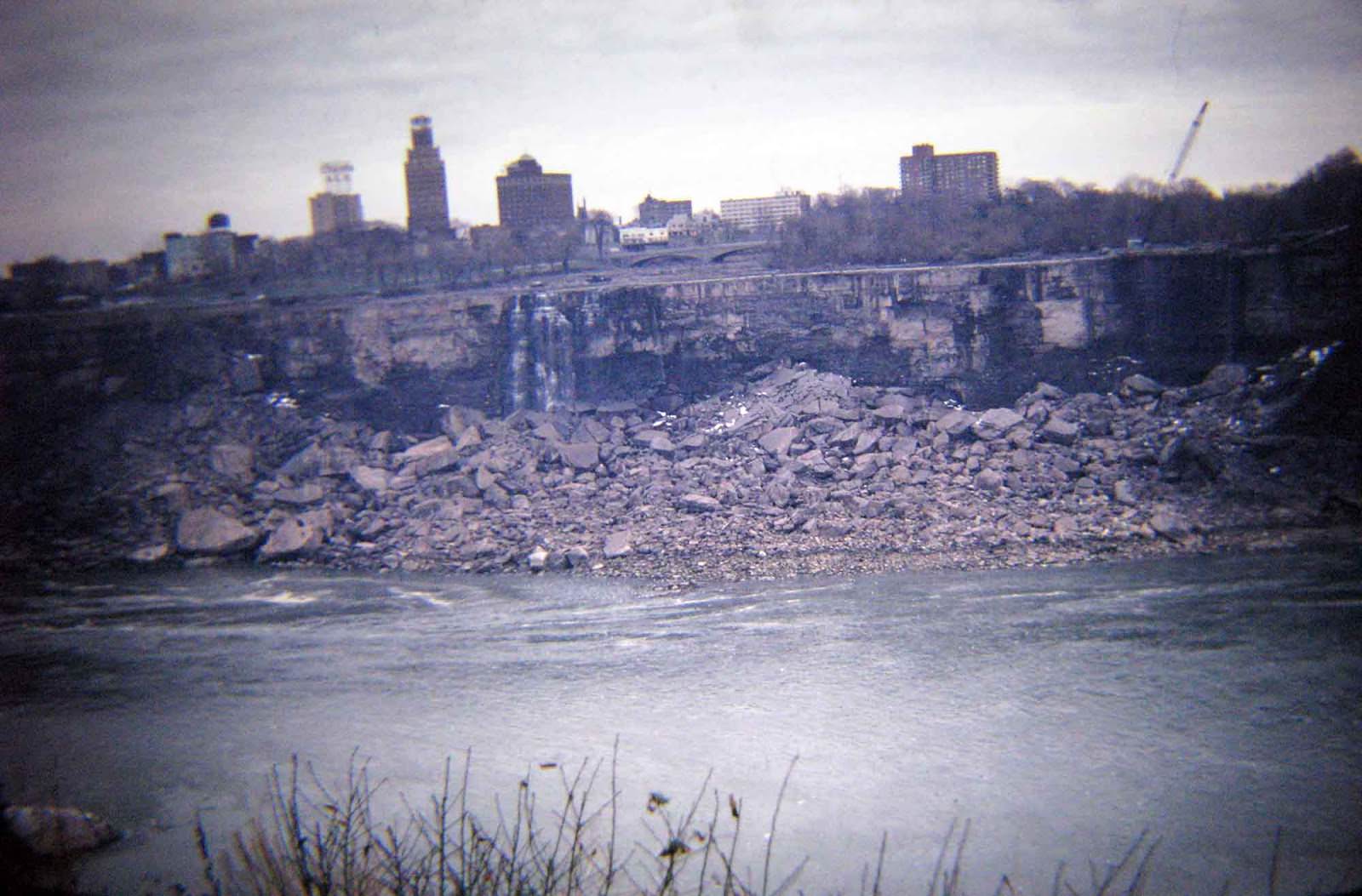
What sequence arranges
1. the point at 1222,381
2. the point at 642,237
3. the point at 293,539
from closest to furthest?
the point at 293,539 < the point at 1222,381 < the point at 642,237

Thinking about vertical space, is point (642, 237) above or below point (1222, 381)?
above

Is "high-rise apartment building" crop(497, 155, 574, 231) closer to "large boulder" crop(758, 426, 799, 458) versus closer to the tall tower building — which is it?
the tall tower building

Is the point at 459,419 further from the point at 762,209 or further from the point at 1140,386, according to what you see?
the point at 762,209

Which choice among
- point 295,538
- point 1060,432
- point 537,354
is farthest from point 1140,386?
point 295,538

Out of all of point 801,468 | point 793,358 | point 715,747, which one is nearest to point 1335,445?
point 801,468

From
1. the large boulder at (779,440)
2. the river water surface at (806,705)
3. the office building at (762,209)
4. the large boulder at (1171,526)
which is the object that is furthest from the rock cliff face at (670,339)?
the office building at (762,209)

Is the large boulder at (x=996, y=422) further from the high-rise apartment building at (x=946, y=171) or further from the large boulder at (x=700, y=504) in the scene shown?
the high-rise apartment building at (x=946, y=171)
